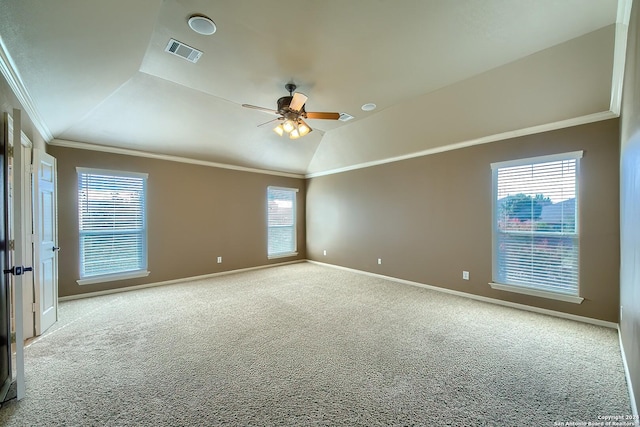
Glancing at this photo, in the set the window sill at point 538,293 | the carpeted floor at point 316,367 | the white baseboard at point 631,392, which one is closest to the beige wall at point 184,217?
the carpeted floor at point 316,367

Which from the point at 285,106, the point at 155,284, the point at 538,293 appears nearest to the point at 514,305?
the point at 538,293

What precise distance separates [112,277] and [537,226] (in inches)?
271

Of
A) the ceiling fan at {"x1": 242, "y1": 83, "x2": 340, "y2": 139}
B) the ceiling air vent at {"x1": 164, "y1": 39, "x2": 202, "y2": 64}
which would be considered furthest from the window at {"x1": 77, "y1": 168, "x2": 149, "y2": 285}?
the ceiling fan at {"x1": 242, "y1": 83, "x2": 340, "y2": 139}

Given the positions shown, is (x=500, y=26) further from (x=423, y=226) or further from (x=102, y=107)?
(x=102, y=107)

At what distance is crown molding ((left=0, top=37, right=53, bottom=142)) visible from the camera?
6.67 feet

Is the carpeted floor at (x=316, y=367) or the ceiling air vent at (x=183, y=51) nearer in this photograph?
the carpeted floor at (x=316, y=367)

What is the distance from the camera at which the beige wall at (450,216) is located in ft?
10.4

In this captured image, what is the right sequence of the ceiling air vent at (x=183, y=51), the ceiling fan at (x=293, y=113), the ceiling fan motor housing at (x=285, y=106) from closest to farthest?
the ceiling air vent at (x=183, y=51)
the ceiling fan at (x=293, y=113)
the ceiling fan motor housing at (x=285, y=106)

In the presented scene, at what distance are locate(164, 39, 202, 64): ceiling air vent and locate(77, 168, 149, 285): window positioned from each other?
287 cm

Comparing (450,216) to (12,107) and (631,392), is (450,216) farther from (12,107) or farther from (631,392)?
(12,107)

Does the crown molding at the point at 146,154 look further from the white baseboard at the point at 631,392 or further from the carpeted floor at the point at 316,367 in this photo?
the white baseboard at the point at 631,392

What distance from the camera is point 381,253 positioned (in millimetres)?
5625

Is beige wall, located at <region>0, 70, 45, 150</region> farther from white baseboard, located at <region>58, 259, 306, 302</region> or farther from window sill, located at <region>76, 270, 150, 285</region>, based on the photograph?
white baseboard, located at <region>58, 259, 306, 302</region>

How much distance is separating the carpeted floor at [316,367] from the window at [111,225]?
0.87m
